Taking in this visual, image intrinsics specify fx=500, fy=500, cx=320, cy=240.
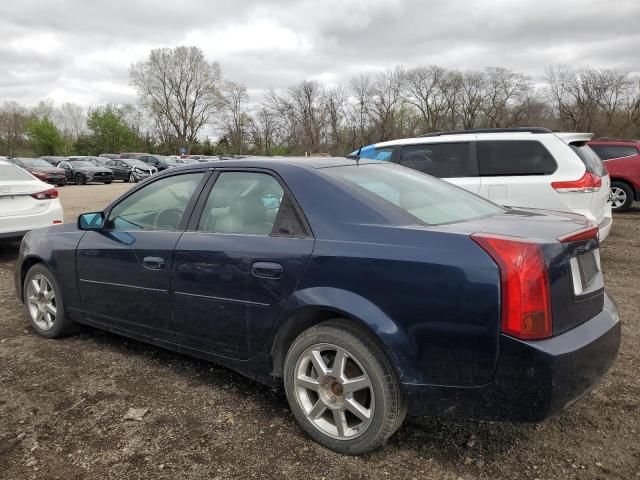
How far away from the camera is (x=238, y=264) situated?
2.84 metres

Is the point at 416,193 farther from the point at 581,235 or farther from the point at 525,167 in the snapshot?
the point at 525,167

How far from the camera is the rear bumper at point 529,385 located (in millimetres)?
2086

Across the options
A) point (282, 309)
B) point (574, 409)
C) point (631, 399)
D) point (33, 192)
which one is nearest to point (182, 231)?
point (282, 309)

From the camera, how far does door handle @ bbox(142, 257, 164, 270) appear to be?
326 cm

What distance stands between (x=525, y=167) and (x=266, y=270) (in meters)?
4.62

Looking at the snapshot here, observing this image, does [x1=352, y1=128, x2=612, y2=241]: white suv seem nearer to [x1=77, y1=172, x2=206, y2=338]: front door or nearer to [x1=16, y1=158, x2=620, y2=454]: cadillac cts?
[x1=16, y1=158, x2=620, y2=454]: cadillac cts

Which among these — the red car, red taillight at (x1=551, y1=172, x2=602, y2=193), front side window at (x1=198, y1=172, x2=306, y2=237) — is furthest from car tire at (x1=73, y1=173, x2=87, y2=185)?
front side window at (x1=198, y1=172, x2=306, y2=237)

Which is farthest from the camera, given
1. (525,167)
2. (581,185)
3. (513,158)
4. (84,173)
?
(84,173)

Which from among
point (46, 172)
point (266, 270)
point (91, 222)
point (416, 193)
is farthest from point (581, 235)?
point (46, 172)

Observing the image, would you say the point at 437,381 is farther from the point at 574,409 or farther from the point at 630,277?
the point at 630,277

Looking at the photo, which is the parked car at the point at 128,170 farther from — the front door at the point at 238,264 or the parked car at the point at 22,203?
the front door at the point at 238,264

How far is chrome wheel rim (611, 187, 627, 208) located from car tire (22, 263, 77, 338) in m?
12.3

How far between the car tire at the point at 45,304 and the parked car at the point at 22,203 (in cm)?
306

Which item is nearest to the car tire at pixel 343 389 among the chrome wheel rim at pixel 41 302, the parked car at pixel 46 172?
the chrome wheel rim at pixel 41 302
